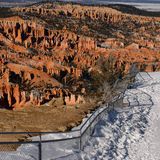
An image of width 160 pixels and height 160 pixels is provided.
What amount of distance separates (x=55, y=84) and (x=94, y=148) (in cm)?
1830

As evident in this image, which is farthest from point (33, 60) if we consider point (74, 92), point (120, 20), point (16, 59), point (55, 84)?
point (120, 20)

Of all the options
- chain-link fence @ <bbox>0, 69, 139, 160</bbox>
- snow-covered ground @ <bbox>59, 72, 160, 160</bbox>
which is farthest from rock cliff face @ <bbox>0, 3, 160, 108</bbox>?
chain-link fence @ <bbox>0, 69, 139, 160</bbox>

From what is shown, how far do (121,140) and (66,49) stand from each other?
3337 cm

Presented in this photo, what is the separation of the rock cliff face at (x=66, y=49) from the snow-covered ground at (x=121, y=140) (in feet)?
13.9

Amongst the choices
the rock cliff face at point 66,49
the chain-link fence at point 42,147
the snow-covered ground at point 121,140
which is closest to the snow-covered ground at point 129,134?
the snow-covered ground at point 121,140

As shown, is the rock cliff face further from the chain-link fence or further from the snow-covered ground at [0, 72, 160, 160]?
the chain-link fence

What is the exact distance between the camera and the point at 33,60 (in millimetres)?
43188

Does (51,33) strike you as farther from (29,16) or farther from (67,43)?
(29,16)

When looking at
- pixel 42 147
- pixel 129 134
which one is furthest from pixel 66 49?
→ pixel 42 147

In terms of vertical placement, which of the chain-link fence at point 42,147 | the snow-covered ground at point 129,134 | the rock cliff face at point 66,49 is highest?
the chain-link fence at point 42,147

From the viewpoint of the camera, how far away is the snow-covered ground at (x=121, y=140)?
16.0 metres

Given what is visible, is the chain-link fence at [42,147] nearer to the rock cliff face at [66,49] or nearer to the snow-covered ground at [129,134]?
the snow-covered ground at [129,134]

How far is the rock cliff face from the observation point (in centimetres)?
3259

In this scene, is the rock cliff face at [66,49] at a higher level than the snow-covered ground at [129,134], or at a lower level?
lower
